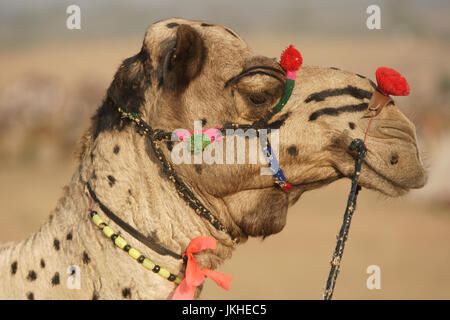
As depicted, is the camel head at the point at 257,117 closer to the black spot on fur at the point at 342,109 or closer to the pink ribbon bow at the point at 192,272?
the black spot on fur at the point at 342,109

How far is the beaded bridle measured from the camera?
8.96ft

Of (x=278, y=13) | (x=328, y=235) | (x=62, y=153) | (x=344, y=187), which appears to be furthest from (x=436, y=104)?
(x=278, y=13)

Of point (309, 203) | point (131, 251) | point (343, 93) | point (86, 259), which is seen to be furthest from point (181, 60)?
point (309, 203)

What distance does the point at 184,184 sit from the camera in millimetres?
2842

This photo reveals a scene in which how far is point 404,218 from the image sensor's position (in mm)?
14445

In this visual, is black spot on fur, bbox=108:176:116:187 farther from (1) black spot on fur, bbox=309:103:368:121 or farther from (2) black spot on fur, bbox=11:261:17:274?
(1) black spot on fur, bbox=309:103:368:121

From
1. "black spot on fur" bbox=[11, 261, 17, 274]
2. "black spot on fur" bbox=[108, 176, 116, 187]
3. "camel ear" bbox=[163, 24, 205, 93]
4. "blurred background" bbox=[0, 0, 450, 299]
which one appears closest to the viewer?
Answer: "camel ear" bbox=[163, 24, 205, 93]

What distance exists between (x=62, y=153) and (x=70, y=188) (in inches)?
721

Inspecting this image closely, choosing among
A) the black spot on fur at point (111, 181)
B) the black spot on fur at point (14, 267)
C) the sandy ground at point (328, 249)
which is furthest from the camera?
the sandy ground at point (328, 249)

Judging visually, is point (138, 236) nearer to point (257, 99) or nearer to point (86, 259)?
point (86, 259)

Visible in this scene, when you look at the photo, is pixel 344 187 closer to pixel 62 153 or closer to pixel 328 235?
pixel 328 235

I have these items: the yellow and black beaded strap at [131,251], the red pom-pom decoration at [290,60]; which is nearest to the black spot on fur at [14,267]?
the yellow and black beaded strap at [131,251]

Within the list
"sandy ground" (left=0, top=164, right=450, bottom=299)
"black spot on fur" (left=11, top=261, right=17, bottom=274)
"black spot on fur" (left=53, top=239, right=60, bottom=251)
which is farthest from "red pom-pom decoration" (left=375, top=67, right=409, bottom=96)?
"sandy ground" (left=0, top=164, right=450, bottom=299)

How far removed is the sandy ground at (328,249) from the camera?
31.9 feet
